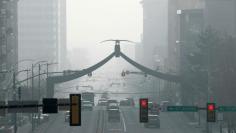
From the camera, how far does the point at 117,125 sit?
109m

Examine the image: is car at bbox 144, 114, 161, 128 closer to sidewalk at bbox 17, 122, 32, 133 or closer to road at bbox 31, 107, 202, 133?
road at bbox 31, 107, 202, 133

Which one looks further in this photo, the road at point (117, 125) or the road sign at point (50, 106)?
the road at point (117, 125)

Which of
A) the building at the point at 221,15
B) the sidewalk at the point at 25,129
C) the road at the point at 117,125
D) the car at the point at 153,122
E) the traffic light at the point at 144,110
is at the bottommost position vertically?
the sidewalk at the point at 25,129

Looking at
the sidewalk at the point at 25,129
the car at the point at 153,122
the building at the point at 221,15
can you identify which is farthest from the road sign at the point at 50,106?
the building at the point at 221,15

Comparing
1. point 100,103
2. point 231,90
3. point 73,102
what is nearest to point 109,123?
point 231,90

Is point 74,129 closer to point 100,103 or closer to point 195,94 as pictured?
point 195,94

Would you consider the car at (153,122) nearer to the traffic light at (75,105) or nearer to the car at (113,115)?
the car at (113,115)

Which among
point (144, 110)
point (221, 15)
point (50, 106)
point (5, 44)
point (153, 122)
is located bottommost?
point (153, 122)

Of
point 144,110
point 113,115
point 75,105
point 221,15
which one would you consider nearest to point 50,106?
point 75,105

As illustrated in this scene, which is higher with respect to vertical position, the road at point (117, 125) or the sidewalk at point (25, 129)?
the road at point (117, 125)

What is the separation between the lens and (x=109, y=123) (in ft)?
372

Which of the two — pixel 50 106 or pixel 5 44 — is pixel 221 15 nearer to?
pixel 5 44

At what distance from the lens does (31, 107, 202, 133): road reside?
98.9m

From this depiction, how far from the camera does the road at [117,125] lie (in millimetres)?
98938
